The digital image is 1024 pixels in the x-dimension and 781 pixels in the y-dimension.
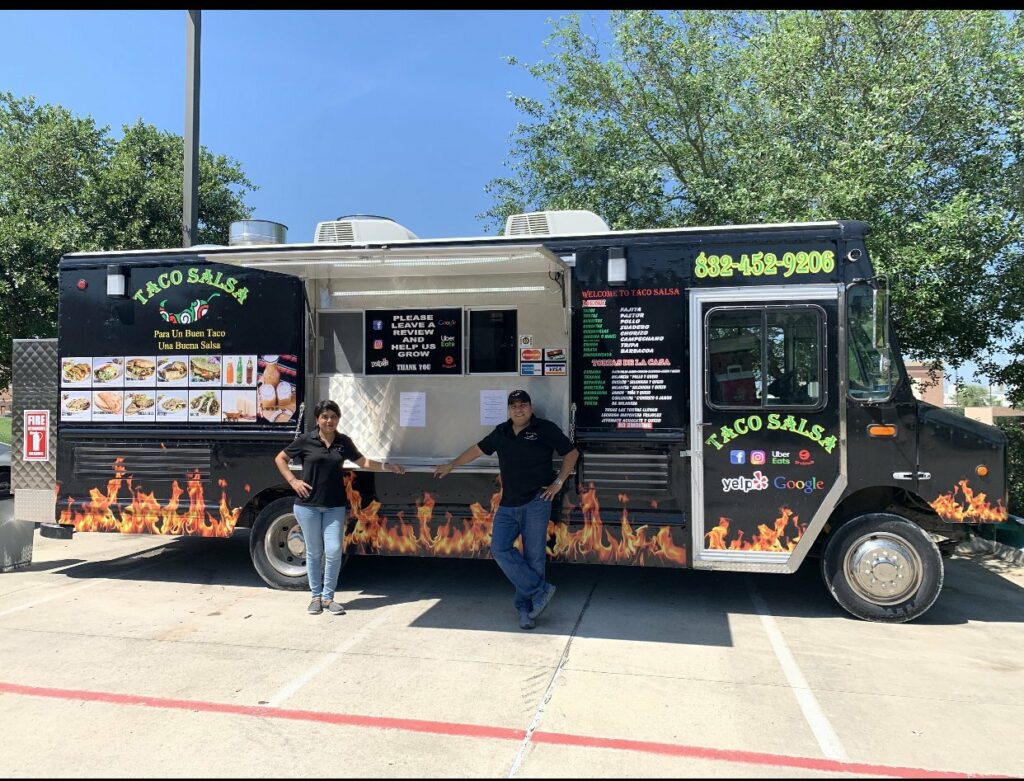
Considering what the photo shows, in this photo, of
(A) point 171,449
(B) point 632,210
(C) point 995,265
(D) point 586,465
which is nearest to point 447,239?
(D) point 586,465

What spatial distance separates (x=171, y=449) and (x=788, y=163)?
7530 millimetres

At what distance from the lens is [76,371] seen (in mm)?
6715

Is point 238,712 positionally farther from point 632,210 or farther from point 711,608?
point 632,210

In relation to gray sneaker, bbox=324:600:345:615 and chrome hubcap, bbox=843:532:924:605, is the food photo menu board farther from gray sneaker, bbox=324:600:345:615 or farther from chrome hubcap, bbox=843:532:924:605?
chrome hubcap, bbox=843:532:924:605

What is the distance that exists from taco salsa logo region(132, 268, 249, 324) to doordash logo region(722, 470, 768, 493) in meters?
4.60

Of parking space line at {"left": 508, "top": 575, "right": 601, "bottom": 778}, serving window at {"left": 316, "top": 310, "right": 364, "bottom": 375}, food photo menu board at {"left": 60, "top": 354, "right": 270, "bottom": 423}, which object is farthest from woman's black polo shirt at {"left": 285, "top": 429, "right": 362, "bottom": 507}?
parking space line at {"left": 508, "top": 575, "right": 601, "bottom": 778}

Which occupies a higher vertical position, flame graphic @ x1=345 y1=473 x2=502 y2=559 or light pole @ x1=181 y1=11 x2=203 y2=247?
light pole @ x1=181 y1=11 x2=203 y2=247

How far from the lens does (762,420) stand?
5508 mm

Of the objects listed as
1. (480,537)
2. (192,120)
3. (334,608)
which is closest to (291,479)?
(334,608)

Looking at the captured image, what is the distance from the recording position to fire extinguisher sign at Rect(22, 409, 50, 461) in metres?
6.84

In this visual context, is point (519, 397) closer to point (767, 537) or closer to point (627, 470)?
point (627, 470)

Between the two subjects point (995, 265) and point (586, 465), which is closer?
point (586, 465)

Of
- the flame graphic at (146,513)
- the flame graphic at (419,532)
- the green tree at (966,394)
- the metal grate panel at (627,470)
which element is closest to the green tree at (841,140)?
the green tree at (966,394)

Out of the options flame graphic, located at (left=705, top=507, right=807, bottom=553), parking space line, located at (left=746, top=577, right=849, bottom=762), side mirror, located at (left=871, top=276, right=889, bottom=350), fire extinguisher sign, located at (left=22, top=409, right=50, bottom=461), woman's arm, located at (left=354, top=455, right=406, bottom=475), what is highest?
side mirror, located at (left=871, top=276, right=889, bottom=350)
